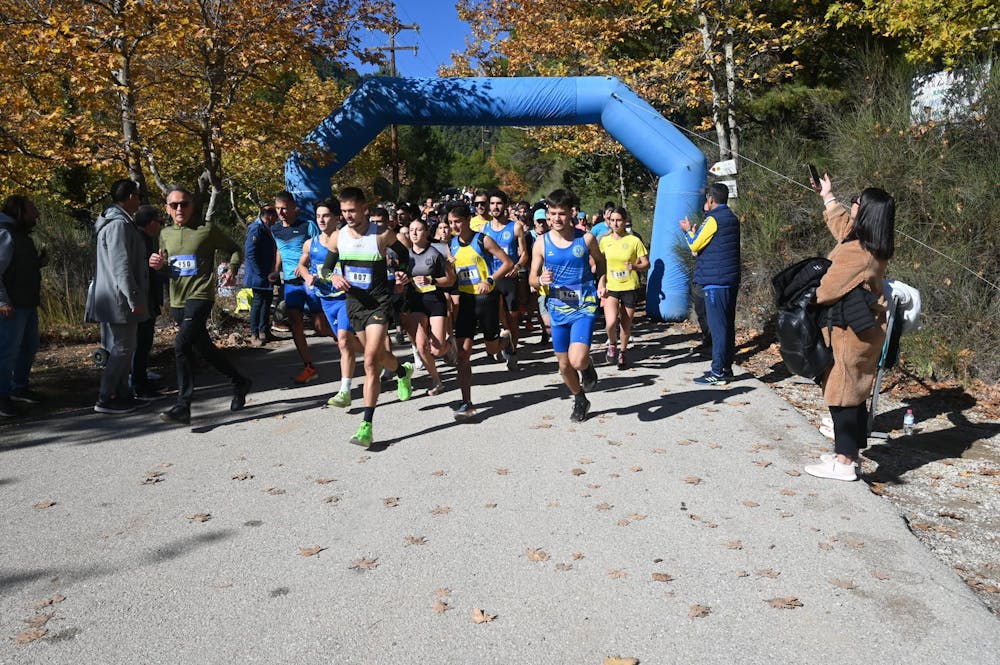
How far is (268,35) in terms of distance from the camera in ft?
36.3

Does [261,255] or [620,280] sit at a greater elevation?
[261,255]

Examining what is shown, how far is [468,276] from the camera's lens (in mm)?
7902

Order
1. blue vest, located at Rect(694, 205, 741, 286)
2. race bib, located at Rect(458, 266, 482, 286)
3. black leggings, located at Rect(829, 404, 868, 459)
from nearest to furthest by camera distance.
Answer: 1. black leggings, located at Rect(829, 404, 868, 459)
2. race bib, located at Rect(458, 266, 482, 286)
3. blue vest, located at Rect(694, 205, 741, 286)

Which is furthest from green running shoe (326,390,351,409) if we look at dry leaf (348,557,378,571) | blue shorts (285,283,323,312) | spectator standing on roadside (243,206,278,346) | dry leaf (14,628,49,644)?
dry leaf (14,628,49,644)

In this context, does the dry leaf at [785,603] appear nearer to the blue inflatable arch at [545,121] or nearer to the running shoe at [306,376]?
the running shoe at [306,376]

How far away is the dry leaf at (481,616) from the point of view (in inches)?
138

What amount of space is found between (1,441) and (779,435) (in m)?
6.72

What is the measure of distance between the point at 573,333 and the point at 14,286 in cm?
538

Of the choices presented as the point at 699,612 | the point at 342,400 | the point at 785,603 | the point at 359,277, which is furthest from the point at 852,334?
the point at 342,400

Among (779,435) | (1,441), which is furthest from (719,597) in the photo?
(1,441)

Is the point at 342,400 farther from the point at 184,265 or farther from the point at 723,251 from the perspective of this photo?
the point at 723,251

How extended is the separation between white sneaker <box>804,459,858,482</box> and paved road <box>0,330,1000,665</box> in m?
0.08

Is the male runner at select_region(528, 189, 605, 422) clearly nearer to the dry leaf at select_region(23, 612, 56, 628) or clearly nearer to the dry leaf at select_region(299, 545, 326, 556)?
the dry leaf at select_region(299, 545, 326, 556)

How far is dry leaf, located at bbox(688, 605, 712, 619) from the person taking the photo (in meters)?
3.51
